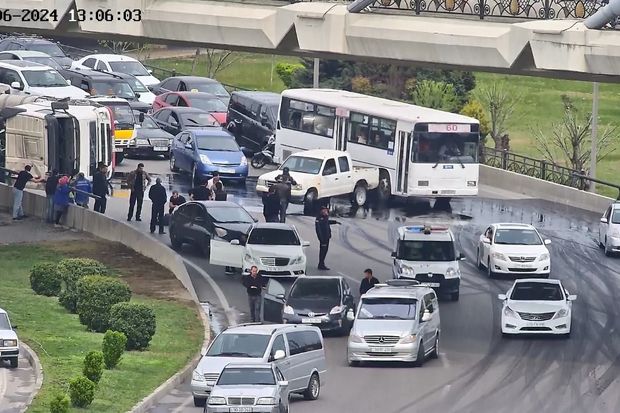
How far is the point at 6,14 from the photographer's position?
40906mm

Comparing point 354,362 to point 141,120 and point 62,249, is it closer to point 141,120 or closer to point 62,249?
point 62,249

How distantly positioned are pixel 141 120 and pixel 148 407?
30.1 meters

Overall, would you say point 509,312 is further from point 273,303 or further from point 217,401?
point 217,401

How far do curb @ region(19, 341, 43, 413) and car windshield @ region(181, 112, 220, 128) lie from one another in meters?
26.3

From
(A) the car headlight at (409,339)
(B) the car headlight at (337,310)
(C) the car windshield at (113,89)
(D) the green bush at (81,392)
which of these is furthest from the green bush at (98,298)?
(C) the car windshield at (113,89)

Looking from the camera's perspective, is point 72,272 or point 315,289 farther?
point 72,272

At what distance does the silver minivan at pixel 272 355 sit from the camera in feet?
96.6

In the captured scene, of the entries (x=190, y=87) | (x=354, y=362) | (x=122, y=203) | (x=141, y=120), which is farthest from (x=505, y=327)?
(x=190, y=87)

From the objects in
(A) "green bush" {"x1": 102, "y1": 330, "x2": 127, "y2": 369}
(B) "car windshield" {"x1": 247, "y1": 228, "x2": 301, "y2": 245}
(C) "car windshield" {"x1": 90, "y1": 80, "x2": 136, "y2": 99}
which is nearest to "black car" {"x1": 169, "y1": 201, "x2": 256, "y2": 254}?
(B) "car windshield" {"x1": 247, "y1": 228, "x2": 301, "y2": 245}

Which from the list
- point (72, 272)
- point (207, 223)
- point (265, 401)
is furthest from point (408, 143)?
point (265, 401)

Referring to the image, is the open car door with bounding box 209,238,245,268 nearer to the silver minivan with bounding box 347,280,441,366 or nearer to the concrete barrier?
the silver minivan with bounding box 347,280,441,366

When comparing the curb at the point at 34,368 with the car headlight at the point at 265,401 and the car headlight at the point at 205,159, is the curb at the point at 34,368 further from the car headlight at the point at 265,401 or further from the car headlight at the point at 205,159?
the car headlight at the point at 205,159

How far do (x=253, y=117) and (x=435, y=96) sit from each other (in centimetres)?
1468

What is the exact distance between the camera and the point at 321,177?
166 feet
